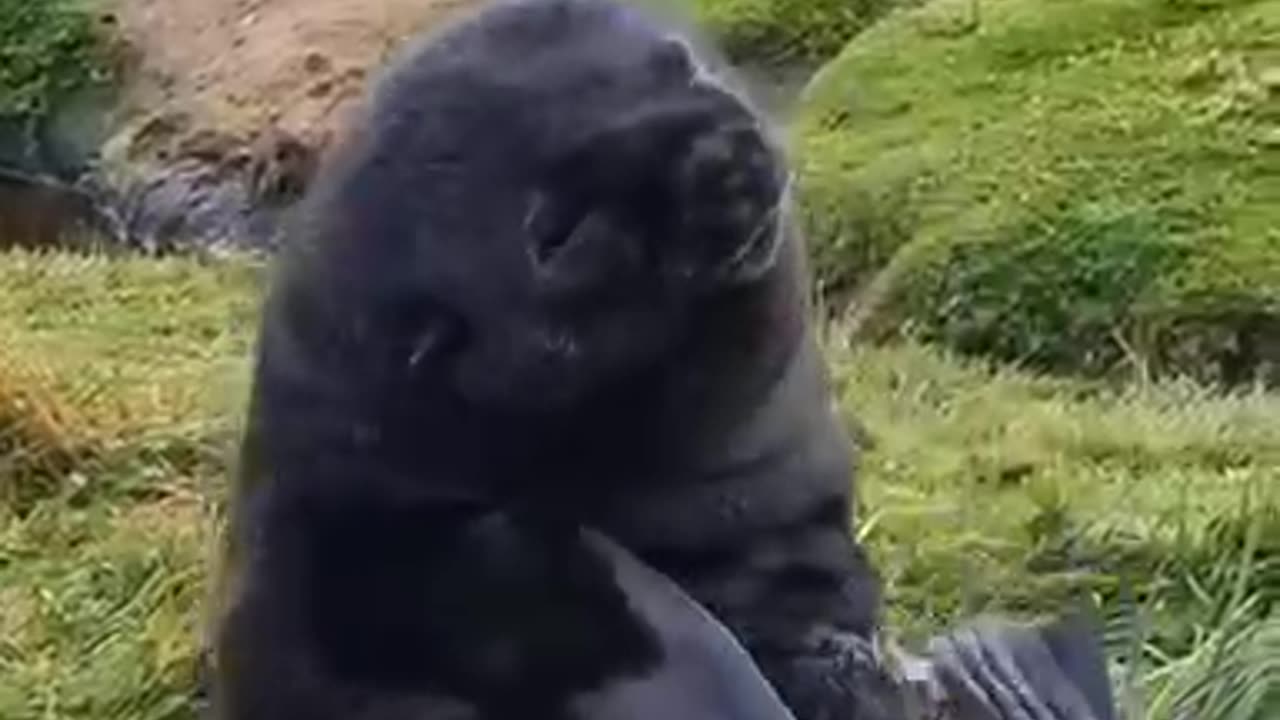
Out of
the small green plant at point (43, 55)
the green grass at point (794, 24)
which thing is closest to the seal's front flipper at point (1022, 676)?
the green grass at point (794, 24)

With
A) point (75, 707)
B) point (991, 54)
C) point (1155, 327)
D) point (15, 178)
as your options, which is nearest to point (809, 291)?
point (75, 707)

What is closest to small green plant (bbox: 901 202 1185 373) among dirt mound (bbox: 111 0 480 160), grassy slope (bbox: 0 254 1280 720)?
grassy slope (bbox: 0 254 1280 720)

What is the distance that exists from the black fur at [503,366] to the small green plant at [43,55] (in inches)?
400

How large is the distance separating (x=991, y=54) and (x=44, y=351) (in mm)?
3447

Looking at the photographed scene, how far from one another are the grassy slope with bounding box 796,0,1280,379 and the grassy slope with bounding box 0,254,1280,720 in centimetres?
48

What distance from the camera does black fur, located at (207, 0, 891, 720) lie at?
174 centimetres

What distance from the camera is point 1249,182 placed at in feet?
26.7

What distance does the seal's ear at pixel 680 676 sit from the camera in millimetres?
1773

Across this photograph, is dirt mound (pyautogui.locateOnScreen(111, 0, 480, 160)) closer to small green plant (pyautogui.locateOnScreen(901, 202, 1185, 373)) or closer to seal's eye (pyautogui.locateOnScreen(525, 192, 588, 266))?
small green plant (pyautogui.locateOnScreen(901, 202, 1185, 373))

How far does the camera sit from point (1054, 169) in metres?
8.44

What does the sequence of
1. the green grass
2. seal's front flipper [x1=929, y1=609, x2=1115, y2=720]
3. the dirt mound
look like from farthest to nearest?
the dirt mound
the green grass
seal's front flipper [x1=929, y1=609, x2=1115, y2=720]

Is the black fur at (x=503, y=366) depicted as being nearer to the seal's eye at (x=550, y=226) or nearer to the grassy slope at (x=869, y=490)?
the seal's eye at (x=550, y=226)

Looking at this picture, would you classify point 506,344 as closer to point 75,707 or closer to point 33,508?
point 75,707

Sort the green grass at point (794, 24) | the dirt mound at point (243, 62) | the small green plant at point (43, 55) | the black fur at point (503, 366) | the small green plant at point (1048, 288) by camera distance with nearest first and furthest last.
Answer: the black fur at point (503, 366) < the small green plant at point (1048, 288) < the green grass at point (794, 24) < the dirt mound at point (243, 62) < the small green plant at point (43, 55)
